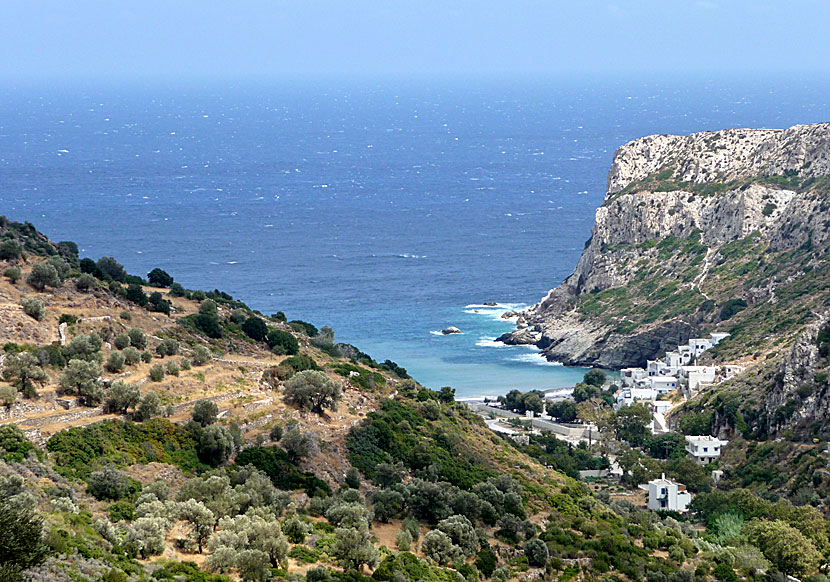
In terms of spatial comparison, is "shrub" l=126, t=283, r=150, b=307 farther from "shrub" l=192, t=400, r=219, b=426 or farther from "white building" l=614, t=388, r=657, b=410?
"white building" l=614, t=388, r=657, b=410

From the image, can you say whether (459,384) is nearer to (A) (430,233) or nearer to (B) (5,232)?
(B) (5,232)

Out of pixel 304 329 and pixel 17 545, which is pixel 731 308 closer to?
pixel 304 329

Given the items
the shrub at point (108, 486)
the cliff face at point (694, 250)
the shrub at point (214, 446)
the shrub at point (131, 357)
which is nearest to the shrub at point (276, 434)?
the shrub at point (214, 446)

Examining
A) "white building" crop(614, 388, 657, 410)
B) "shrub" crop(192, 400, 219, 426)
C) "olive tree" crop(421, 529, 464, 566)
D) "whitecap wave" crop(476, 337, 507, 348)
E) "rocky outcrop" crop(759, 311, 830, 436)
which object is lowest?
"whitecap wave" crop(476, 337, 507, 348)

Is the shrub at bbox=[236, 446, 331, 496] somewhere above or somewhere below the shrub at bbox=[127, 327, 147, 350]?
below

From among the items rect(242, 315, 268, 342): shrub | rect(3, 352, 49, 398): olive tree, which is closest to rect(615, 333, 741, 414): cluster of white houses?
rect(242, 315, 268, 342): shrub

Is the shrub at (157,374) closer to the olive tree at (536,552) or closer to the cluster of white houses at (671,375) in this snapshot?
the olive tree at (536,552)

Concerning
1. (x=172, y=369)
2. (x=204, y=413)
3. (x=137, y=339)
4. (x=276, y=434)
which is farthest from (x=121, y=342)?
A: (x=276, y=434)
